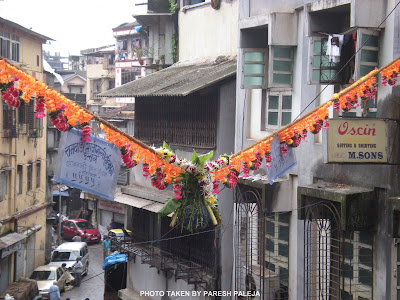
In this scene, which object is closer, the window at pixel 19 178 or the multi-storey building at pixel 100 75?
the window at pixel 19 178

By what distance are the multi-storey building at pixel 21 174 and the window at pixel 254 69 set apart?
16.4 meters

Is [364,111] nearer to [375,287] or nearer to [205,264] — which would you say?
[375,287]

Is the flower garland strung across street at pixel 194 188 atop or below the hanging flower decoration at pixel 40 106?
below

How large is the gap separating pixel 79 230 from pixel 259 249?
99.9ft

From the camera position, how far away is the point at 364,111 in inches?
440

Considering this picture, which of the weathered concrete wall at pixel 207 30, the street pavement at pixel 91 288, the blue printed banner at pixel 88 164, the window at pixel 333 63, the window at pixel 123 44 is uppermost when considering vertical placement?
the window at pixel 123 44

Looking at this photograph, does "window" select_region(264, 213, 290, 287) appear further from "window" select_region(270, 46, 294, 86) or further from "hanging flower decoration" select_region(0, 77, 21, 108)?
"hanging flower decoration" select_region(0, 77, 21, 108)

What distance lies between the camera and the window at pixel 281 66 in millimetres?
14102

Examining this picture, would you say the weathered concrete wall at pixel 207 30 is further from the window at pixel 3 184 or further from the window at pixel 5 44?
the window at pixel 3 184

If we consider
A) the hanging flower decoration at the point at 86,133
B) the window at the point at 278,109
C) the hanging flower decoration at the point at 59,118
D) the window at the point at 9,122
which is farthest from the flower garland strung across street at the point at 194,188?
the window at the point at 9,122

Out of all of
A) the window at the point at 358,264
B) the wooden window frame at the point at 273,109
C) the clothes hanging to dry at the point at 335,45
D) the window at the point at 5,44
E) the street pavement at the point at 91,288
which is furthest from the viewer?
the window at the point at 5,44

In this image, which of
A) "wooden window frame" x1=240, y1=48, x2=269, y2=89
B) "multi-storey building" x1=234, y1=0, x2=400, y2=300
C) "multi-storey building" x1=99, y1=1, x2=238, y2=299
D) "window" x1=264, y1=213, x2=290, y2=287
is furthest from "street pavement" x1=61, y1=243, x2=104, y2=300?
"wooden window frame" x1=240, y1=48, x2=269, y2=89

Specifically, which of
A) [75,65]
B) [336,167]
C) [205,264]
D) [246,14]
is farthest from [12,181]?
[75,65]

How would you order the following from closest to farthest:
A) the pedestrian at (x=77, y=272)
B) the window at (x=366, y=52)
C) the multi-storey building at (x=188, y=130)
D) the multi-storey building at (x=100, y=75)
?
the window at (x=366, y=52)
the multi-storey building at (x=188, y=130)
the pedestrian at (x=77, y=272)
the multi-storey building at (x=100, y=75)
